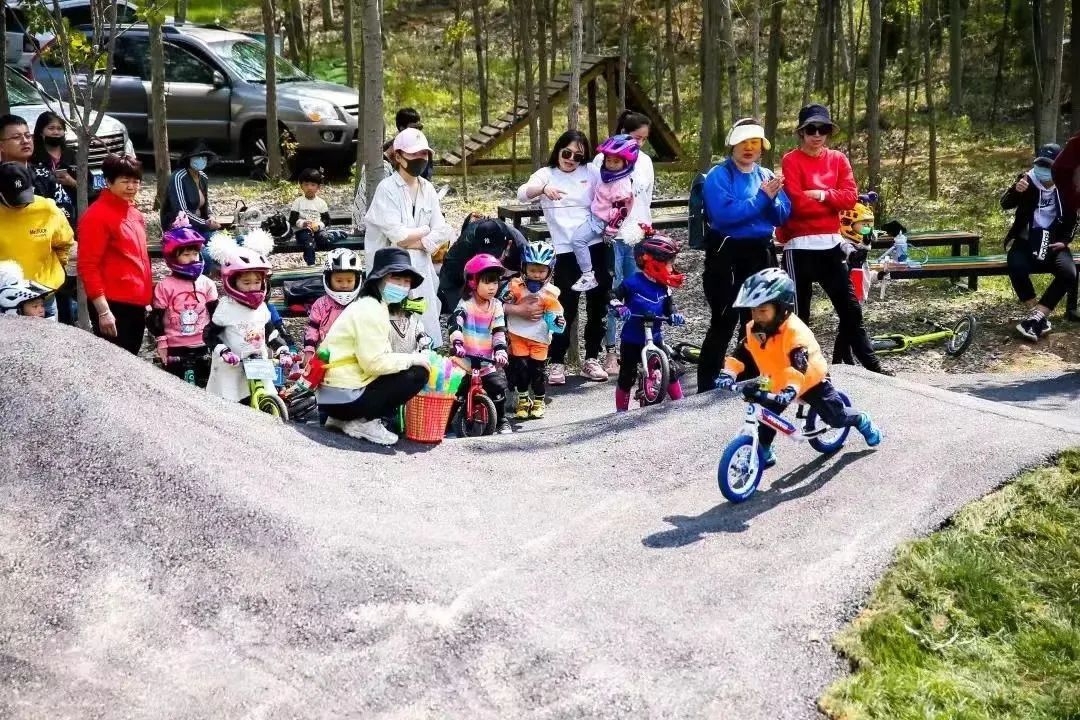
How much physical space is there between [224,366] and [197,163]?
9.07ft

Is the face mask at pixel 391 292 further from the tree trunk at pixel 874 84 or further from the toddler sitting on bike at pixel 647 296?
the tree trunk at pixel 874 84

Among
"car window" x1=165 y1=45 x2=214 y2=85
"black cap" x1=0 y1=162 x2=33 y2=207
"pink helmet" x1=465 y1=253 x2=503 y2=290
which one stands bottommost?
"pink helmet" x1=465 y1=253 x2=503 y2=290

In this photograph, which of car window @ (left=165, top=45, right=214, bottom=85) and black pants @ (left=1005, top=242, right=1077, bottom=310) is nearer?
black pants @ (left=1005, top=242, right=1077, bottom=310)

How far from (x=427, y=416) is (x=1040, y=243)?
6081 mm

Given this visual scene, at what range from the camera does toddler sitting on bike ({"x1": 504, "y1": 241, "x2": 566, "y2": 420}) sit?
886cm

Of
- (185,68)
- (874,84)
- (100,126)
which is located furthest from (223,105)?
(874,84)

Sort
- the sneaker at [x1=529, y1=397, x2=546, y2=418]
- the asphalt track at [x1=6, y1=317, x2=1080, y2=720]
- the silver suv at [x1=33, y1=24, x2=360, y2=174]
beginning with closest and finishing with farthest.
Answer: the asphalt track at [x1=6, y1=317, x2=1080, y2=720] → the sneaker at [x1=529, y1=397, x2=546, y2=418] → the silver suv at [x1=33, y1=24, x2=360, y2=174]

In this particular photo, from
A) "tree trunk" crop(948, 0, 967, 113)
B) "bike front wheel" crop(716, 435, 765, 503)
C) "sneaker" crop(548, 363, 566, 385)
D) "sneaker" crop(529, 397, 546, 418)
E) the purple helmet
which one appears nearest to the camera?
"bike front wheel" crop(716, 435, 765, 503)

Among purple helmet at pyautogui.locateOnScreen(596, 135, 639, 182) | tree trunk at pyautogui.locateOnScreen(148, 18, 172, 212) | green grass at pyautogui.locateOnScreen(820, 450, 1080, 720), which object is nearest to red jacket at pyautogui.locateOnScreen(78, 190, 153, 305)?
purple helmet at pyautogui.locateOnScreen(596, 135, 639, 182)

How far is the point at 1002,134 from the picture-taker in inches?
939

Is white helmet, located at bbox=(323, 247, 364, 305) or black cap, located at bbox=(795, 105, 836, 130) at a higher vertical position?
black cap, located at bbox=(795, 105, 836, 130)

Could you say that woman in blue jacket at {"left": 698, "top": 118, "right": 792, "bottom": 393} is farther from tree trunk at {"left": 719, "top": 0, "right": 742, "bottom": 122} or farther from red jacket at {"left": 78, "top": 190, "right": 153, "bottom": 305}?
tree trunk at {"left": 719, "top": 0, "right": 742, "bottom": 122}

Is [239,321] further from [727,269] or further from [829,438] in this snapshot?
[829,438]

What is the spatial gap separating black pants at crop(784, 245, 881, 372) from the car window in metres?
12.6
